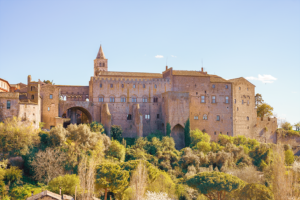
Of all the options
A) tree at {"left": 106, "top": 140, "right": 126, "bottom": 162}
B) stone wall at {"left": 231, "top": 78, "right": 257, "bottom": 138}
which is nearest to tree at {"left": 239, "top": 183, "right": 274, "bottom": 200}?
tree at {"left": 106, "top": 140, "right": 126, "bottom": 162}

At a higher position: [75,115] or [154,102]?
[154,102]

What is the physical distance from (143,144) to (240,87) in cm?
1922

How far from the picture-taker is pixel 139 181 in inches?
1182

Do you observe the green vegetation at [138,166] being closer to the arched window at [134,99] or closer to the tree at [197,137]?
the tree at [197,137]

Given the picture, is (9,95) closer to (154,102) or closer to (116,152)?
(116,152)

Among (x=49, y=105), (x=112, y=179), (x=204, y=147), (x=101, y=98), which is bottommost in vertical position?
(x=112, y=179)

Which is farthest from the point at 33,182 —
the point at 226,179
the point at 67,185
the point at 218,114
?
the point at 218,114

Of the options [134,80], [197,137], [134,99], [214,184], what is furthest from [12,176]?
[197,137]

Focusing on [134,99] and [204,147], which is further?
[134,99]

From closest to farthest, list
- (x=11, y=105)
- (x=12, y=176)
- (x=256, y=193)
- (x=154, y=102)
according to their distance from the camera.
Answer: (x=256, y=193) → (x=12, y=176) → (x=11, y=105) → (x=154, y=102)

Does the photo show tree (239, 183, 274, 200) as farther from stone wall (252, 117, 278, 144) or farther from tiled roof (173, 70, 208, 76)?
stone wall (252, 117, 278, 144)

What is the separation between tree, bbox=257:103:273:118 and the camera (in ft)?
200

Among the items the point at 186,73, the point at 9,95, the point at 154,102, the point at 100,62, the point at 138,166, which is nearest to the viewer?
the point at 138,166

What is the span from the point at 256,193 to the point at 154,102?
903 inches
